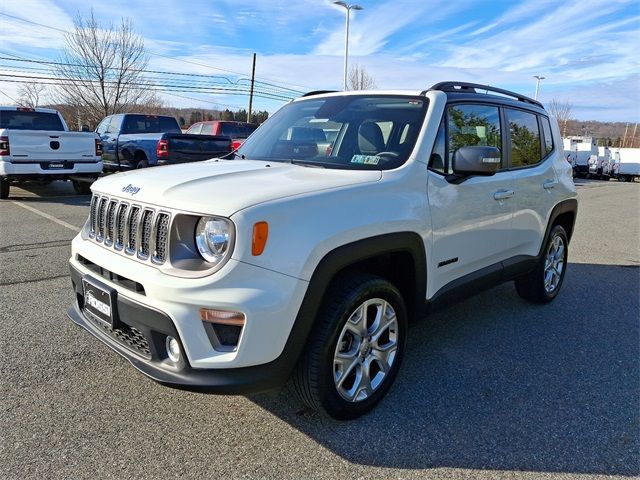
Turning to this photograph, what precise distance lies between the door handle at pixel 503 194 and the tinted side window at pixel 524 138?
323mm

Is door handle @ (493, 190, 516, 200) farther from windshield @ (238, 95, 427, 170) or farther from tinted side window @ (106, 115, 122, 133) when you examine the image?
tinted side window @ (106, 115, 122, 133)

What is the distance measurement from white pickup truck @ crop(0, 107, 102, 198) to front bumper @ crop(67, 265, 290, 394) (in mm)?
9222

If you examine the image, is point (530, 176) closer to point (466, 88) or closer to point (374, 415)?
point (466, 88)

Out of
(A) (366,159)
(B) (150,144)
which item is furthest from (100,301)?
(B) (150,144)

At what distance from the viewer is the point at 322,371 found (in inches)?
100

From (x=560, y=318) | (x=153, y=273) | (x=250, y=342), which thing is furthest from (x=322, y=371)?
(x=560, y=318)

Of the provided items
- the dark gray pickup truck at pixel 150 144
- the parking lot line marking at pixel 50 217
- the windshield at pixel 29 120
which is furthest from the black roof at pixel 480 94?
the windshield at pixel 29 120

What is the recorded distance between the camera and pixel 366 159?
3182 mm

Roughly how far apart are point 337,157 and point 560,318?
9.18 feet

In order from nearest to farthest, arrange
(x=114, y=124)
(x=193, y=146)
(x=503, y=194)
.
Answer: (x=503, y=194) < (x=193, y=146) < (x=114, y=124)

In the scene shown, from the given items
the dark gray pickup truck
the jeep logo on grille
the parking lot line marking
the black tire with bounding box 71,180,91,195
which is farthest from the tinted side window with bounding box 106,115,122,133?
the jeep logo on grille

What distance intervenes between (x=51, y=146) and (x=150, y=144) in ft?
7.76

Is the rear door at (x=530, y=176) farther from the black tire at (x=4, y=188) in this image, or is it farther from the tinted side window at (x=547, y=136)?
the black tire at (x=4, y=188)

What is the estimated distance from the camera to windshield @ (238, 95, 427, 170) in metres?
3.21
